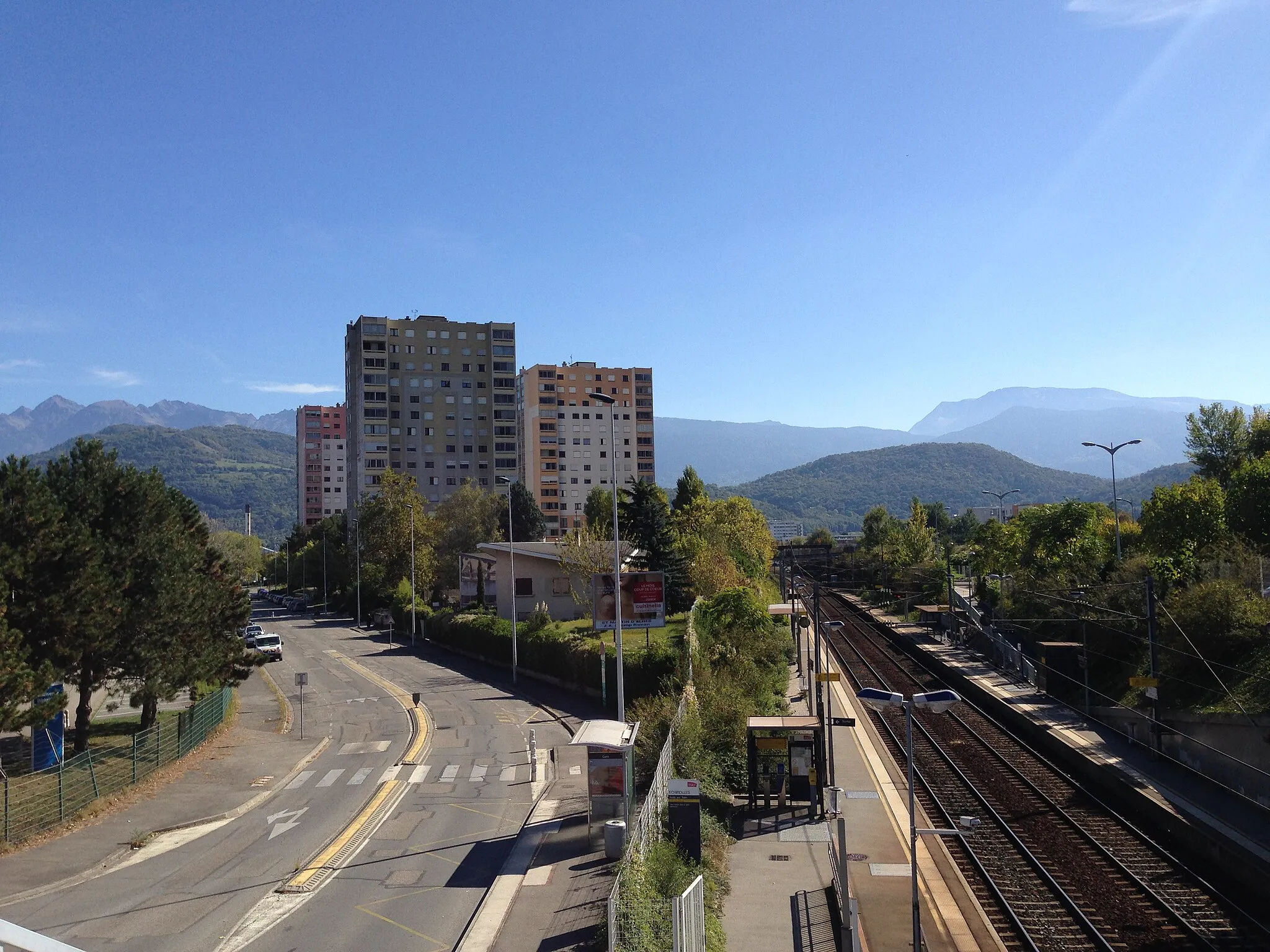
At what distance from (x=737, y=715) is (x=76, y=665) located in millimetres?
18703

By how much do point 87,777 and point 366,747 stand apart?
33.6 feet

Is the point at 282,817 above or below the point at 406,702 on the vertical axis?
above

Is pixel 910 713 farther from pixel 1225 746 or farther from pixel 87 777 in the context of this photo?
pixel 87 777

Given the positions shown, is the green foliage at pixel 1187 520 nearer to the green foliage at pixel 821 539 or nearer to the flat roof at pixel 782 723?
the flat roof at pixel 782 723

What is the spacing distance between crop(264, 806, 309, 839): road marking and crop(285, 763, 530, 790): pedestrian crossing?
112 inches

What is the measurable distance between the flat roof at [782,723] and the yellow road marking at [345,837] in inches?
371

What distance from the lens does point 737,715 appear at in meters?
26.6

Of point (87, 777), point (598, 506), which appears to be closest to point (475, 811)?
point (87, 777)

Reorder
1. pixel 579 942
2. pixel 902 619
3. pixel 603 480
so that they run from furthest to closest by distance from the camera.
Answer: pixel 603 480
pixel 902 619
pixel 579 942

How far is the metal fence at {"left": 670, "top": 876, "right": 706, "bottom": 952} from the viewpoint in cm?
1027

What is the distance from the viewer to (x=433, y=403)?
122062mm

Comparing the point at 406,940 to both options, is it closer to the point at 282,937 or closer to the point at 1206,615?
the point at 282,937

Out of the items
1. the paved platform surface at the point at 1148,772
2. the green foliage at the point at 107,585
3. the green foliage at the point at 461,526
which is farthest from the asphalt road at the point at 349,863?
the green foliage at the point at 461,526

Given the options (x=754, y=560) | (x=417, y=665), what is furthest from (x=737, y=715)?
(x=754, y=560)
